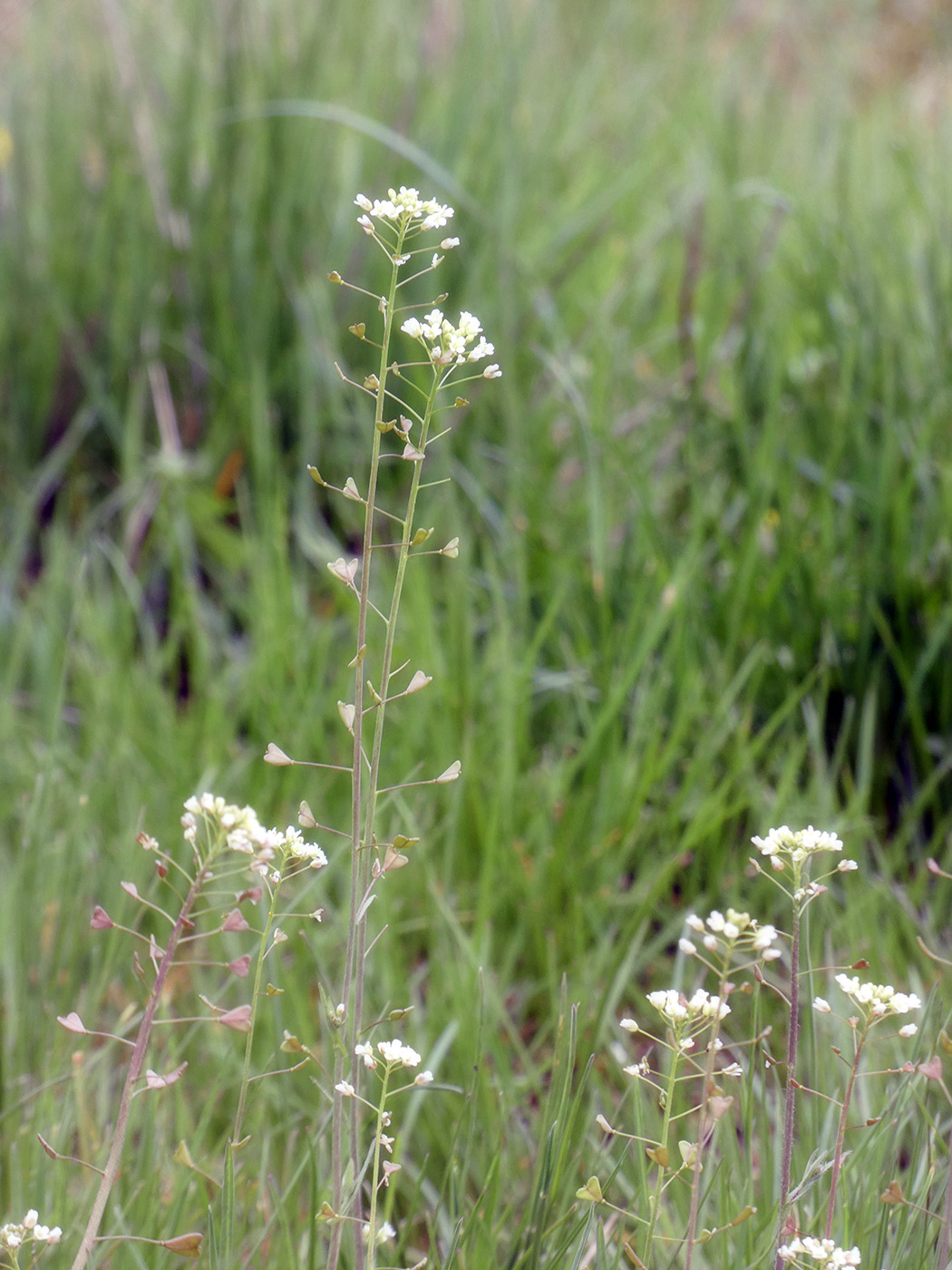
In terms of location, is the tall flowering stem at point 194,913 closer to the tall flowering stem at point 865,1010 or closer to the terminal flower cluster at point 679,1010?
the terminal flower cluster at point 679,1010

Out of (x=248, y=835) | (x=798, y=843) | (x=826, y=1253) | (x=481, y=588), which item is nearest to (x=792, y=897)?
(x=798, y=843)

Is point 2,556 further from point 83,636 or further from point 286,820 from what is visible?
point 286,820

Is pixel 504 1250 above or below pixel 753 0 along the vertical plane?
below

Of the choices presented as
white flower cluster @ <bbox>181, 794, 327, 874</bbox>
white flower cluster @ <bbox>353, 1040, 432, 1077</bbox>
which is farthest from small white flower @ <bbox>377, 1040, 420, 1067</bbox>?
white flower cluster @ <bbox>181, 794, 327, 874</bbox>

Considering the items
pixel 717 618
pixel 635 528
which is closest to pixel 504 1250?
pixel 717 618

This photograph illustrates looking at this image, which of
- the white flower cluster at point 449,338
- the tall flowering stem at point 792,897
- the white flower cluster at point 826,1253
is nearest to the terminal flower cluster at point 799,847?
the tall flowering stem at point 792,897

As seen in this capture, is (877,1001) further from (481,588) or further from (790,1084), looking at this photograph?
(481,588)

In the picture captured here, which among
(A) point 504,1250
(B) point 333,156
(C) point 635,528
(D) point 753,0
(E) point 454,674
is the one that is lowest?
(A) point 504,1250
